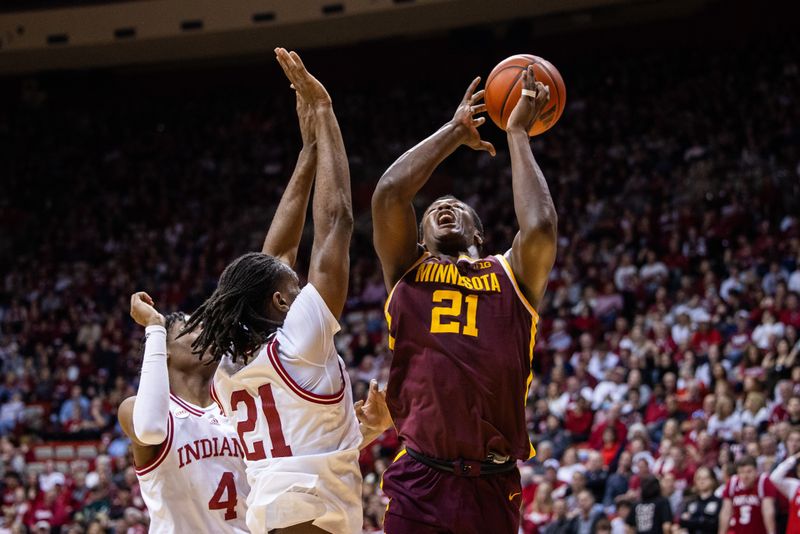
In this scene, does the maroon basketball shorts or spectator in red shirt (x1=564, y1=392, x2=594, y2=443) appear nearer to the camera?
the maroon basketball shorts

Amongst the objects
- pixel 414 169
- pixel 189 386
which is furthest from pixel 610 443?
pixel 414 169

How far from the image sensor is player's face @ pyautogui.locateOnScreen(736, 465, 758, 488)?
8.66 metres

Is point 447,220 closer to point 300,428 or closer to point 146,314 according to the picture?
point 300,428

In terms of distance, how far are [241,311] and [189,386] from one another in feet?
2.90

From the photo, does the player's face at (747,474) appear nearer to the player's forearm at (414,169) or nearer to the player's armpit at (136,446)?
the player's forearm at (414,169)

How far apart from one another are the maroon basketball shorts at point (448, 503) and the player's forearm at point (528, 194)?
820 millimetres

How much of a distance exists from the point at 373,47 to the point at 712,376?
14137 millimetres

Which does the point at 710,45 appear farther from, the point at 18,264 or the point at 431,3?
the point at 18,264

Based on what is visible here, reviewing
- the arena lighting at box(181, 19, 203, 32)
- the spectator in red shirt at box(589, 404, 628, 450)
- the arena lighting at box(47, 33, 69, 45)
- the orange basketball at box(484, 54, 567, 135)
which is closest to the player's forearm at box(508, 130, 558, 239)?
the orange basketball at box(484, 54, 567, 135)

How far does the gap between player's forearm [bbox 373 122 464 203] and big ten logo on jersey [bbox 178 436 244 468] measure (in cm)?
107

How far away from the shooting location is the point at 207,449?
3953 mm

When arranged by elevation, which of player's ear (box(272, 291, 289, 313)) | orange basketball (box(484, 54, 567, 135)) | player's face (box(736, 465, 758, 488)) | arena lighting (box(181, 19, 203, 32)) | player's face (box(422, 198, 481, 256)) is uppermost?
arena lighting (box(181, 19, 203, 32))

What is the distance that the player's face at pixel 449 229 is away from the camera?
152 inches

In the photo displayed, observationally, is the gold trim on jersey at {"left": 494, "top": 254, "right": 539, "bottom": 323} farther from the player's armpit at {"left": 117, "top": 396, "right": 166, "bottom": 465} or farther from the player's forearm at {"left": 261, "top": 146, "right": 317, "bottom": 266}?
the player's armpit at {"left": 117, "top": 396, "right": 166, "bottom": 465}
